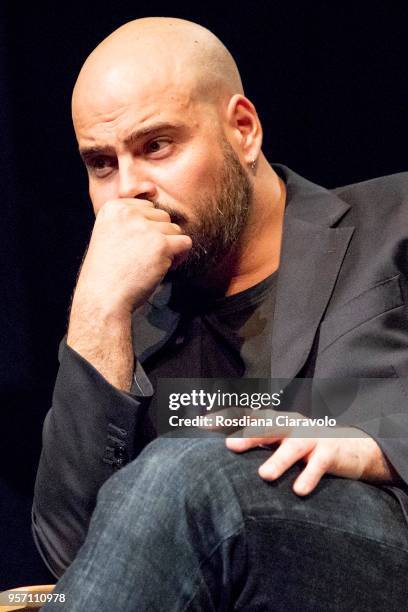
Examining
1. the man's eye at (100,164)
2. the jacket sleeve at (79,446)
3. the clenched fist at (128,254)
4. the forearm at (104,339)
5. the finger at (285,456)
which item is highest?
the man's eye at (100,164)

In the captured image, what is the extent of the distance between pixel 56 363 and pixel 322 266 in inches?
27.4

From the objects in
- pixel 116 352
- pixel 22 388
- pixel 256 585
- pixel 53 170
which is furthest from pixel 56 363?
pixel 256 585

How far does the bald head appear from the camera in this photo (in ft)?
4.97

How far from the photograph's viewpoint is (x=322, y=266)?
55.9 inches

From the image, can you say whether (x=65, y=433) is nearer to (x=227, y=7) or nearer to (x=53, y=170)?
(x=53, y=170)

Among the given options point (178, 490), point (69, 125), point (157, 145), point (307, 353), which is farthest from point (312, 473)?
point (69, 125)

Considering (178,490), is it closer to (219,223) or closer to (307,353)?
(307,353)

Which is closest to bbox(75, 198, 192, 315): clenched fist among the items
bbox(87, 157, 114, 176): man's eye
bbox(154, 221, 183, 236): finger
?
bbox(154, 221, 183, 236): finger

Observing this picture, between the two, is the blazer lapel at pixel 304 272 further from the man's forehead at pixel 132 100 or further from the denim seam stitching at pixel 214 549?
the denim seam stitching at pixel 214 549

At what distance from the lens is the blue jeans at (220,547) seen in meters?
0.86

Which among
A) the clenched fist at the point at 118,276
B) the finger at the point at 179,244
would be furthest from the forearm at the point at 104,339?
the finger at the point at 179,244

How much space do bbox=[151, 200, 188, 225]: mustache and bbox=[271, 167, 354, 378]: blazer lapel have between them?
0.53 ft

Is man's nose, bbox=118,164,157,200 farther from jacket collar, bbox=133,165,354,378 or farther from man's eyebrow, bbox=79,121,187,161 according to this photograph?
jacket collar, bbox=133,165,354,378

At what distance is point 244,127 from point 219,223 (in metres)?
0.19
